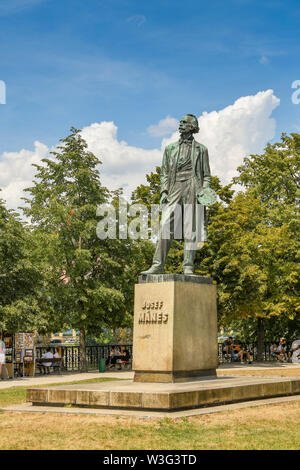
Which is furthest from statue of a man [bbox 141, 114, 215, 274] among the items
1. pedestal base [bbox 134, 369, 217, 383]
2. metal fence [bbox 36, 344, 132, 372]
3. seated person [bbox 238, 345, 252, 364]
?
seated person [bbox 238, 345, 252, 364]

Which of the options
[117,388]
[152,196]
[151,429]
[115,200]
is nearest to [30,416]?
[117,388]

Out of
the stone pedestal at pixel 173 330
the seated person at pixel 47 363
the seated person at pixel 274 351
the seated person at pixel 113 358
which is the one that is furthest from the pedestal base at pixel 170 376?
the seated person at pixel 274 351

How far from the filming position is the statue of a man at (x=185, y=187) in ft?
39.1

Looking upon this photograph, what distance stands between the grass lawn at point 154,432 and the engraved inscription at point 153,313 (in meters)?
2.32

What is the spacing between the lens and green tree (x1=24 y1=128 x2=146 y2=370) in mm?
27891

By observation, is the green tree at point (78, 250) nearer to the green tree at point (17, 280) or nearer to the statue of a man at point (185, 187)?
the green tree at point (17, 280)

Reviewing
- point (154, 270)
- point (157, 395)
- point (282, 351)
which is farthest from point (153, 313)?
point (282, 351)

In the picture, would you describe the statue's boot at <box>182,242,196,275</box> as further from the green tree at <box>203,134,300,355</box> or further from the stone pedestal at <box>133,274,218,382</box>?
the green tree at <box>203,134,300,355</box>

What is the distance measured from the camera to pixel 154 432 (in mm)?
7336

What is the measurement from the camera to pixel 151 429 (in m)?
7.54

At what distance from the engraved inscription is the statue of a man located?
0.77 m

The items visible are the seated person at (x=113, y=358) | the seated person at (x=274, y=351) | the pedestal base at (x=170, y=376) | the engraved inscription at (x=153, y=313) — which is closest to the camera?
the pedestal base at (x=170, y=376)
